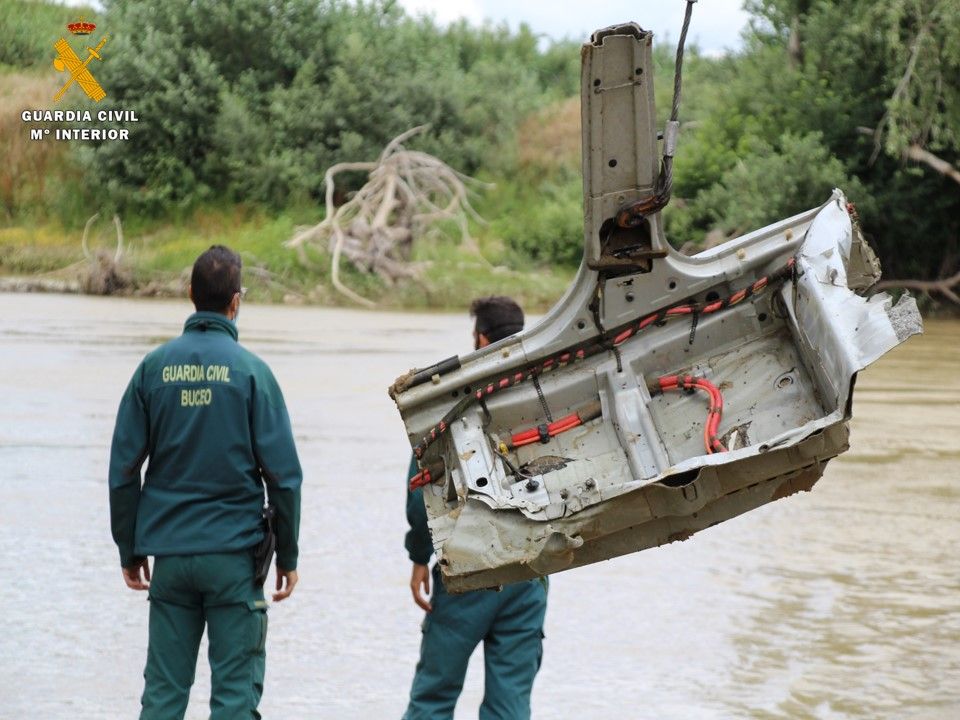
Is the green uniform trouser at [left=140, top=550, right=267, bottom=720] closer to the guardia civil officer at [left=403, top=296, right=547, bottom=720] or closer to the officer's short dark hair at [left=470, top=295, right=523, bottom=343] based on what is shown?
the guardia civil officer at [left=403, top=296, right=547, bottom=720]

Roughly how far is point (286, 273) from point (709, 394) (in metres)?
25.4

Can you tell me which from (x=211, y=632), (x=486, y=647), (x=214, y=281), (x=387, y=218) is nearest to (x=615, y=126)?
(x=214, y=281)

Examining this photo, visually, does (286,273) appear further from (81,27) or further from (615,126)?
(615,126)

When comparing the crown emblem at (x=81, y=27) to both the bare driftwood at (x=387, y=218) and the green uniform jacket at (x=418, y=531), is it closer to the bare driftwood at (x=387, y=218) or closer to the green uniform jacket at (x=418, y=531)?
the bare driftwood at (x=387, y=218)

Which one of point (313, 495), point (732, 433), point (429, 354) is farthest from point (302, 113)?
point (732, 433)

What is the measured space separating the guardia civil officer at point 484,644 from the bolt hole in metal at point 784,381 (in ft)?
3.29

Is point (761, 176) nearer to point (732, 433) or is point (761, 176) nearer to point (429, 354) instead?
point (429, 354)

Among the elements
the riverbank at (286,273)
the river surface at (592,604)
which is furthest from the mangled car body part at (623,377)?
the riverbank at (286,273)

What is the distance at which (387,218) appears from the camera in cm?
3019

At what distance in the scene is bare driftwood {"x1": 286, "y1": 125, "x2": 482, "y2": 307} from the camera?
95.6 feet

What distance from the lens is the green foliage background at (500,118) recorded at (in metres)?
27.3

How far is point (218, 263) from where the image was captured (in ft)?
14.8

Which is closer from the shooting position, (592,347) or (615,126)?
(615,126)

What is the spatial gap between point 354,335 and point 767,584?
15.6m
